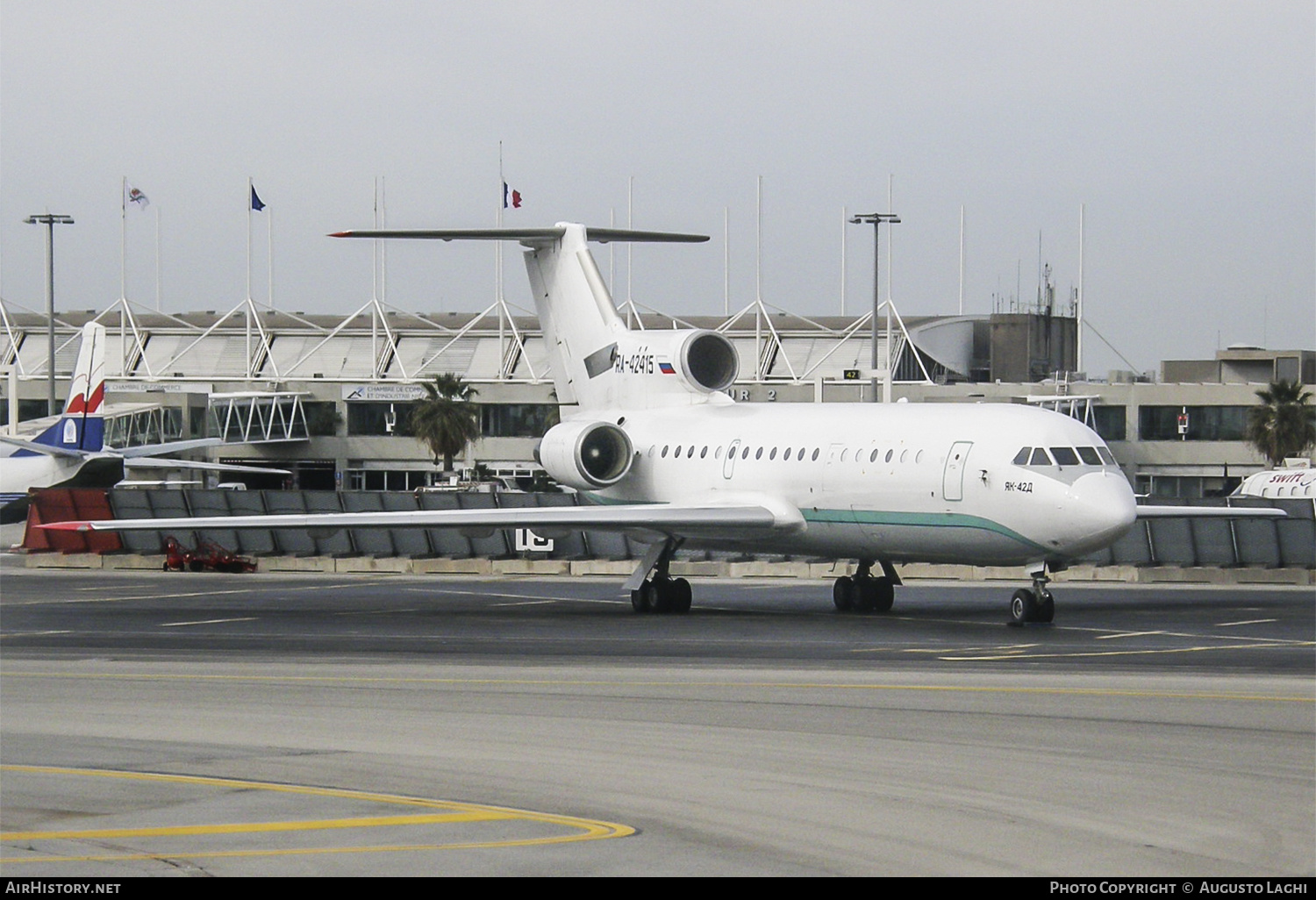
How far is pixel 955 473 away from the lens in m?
27.2

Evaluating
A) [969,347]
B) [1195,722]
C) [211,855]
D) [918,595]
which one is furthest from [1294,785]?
[969,347]

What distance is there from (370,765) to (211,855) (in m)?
3.71

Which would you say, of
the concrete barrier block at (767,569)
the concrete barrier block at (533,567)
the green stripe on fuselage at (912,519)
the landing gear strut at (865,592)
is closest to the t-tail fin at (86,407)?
the concrete barrier block at (533,567)

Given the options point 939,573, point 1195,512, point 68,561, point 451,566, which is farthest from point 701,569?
point 68,561

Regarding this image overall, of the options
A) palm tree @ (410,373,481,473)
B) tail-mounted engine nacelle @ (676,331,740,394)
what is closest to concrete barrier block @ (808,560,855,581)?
tail-mounted engine nacelle @ (676,331,740,394)

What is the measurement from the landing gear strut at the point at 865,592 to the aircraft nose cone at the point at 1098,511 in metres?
4.85

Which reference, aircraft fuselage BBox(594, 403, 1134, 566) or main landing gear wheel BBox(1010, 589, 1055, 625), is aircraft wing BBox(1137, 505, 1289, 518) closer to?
aircraft fuselage BBox(594, 403, 1134, 566)

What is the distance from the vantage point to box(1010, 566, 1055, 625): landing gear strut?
26.4m

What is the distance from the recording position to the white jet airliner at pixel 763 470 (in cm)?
2650

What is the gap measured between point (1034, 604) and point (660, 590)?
7.28m

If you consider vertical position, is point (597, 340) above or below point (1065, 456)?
above

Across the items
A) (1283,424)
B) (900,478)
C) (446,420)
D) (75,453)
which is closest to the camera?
(900,478)

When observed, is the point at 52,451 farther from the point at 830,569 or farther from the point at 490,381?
the point at 490,381

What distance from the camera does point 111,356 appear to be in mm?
106812
